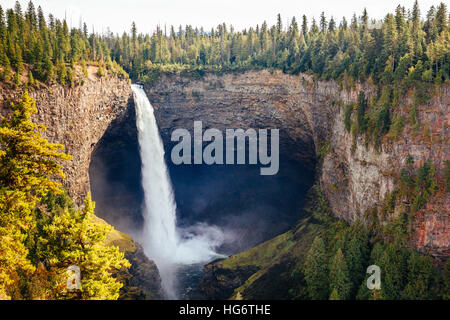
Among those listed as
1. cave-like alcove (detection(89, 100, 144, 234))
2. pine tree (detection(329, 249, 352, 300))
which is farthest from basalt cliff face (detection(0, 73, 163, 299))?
pine tree (detection(329, 249, 352, 300))

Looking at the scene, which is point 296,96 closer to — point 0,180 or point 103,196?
point 103,196

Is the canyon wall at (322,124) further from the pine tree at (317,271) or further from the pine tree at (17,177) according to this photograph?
the pine tree at (17,177)

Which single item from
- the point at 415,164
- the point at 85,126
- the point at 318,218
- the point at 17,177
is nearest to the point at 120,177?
the point at 85,126

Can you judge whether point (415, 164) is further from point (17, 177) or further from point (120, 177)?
point (120, 177)

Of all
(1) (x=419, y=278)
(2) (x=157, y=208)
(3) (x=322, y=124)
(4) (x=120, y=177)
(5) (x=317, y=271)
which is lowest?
(5) (x=317, y=271)

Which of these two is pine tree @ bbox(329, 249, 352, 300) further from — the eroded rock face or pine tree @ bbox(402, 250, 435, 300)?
the eroded rock face
